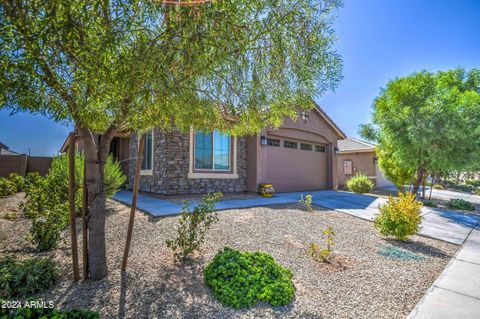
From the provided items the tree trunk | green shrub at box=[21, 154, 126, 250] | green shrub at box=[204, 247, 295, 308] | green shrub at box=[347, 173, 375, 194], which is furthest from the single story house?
green shrub at box=[204, 247, 295, 308]

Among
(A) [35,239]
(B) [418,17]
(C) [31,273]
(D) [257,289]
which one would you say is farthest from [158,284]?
(B) [418,17]

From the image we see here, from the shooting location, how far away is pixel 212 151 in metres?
10.8

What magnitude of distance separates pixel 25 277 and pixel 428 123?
13147 millimetres

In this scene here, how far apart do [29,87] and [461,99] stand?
47.4ft

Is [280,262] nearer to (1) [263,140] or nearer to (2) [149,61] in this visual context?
(2) [149,61]

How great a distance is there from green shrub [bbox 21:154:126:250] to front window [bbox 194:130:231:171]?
141 inches

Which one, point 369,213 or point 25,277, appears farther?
point 369,213

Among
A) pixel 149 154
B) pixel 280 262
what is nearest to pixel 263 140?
pixel 149 154

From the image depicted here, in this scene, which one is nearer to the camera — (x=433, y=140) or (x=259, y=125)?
(x=259, y=125)

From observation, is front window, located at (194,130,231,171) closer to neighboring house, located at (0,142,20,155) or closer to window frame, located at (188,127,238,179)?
window frame, located at (188,127,238,179)

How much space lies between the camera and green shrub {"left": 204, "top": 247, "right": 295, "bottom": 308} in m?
2.90

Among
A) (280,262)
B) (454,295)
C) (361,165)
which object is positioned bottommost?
(454,295)

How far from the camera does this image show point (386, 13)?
7.57 m

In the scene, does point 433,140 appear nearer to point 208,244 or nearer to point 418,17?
point 418,17
